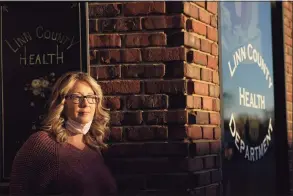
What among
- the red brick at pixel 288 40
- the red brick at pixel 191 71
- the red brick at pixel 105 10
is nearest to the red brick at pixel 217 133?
the red brick at pixel 191 71

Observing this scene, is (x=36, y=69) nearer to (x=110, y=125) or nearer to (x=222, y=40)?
(x=110, y=125)

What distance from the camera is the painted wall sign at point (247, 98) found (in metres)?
5.22

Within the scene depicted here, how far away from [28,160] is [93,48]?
0.86 metres

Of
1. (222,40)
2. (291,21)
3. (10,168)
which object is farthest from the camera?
(291,21)

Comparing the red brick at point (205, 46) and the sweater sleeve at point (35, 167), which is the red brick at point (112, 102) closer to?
the sweater sleeve at point (35, 167)

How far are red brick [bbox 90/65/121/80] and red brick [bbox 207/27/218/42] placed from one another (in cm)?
74

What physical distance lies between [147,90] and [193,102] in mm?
316

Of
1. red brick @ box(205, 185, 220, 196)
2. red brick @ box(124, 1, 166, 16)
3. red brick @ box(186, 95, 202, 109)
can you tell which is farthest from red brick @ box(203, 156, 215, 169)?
red brick @ box(124, 1, 166, 16)

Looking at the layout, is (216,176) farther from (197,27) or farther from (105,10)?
(105,10)

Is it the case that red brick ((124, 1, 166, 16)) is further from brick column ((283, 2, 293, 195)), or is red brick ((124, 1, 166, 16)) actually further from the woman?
brick column ((283, 2, 293, 195))

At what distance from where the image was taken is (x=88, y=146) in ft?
14.6

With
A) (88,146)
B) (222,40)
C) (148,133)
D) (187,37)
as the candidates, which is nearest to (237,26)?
(222,40)

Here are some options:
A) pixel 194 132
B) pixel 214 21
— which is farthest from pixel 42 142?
pixel 214 21

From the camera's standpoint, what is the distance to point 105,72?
459cm
